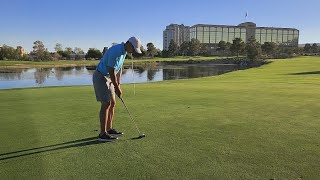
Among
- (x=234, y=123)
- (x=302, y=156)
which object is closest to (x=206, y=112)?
(x=234, y=123)

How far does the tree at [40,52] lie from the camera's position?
13744 centimetres

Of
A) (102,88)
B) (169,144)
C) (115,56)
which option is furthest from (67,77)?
(169,144)

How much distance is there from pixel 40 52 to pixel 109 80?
14288 cm

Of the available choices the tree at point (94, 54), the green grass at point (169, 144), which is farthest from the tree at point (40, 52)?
the green grass at point (169, 144)

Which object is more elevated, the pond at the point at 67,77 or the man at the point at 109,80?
the man at the point at 109,80

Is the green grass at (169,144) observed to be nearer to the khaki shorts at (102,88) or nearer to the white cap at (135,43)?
the khaki shorts at (102,88)

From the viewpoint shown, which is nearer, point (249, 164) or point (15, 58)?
point (249, 164)

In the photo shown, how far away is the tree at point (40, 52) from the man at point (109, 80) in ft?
440

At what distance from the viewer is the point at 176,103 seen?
12.0 meters

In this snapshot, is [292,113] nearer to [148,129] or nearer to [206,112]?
[206,112]

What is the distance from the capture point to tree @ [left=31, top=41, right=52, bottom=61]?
137 meters

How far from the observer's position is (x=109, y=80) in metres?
7.64

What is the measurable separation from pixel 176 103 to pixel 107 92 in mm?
4756

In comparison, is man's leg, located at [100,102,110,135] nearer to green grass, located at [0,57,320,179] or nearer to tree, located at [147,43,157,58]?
green grass, located at [0,57,320,179]
